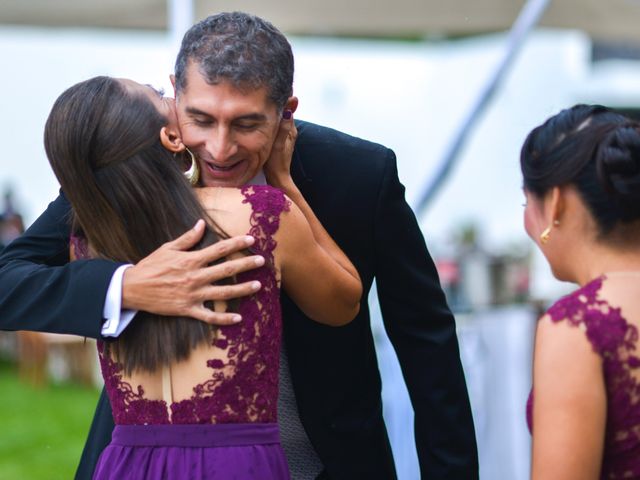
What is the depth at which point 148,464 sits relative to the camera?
2.13 meters

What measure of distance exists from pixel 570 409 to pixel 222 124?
3.00 ft

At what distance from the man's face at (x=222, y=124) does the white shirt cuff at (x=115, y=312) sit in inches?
13.0

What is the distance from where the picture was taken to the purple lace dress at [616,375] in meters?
1.92

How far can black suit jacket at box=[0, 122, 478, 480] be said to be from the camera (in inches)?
103

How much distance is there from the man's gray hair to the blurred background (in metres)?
0.29

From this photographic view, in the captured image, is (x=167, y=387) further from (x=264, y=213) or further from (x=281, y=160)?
(x=281, y=160)

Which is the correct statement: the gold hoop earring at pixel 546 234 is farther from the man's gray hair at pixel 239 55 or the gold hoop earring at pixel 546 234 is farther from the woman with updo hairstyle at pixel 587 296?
the man's gray hair at pixel 239 55

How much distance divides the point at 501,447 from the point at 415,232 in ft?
10.5

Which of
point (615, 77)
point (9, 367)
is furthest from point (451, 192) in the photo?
point (9, 367)

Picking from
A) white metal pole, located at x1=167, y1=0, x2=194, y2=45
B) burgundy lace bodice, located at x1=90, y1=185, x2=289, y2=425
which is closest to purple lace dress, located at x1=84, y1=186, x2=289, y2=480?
burgundy lace bodice, located at x1=90, y1=185, x2=289, y2=425

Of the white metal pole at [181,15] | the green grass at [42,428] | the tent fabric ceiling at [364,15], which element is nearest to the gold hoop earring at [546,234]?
the white metal pole at [181,15]

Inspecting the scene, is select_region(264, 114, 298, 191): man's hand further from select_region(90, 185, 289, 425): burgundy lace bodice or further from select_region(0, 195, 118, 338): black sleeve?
select_region(0, 195, 118, 338): black sleeve

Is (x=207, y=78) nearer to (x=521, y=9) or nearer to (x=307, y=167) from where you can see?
(x=307, y=167)

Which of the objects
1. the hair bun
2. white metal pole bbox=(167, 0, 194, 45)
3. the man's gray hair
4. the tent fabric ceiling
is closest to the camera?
the hair bun
